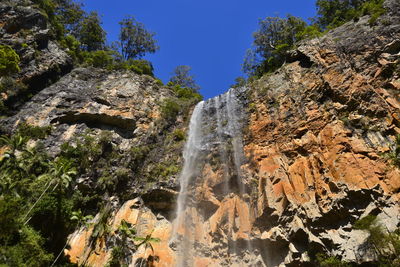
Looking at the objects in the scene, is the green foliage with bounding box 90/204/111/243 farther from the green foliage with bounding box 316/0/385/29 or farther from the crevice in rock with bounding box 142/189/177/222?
the green foliage with bounding box 316/0/385/29

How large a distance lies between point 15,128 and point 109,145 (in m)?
8.09

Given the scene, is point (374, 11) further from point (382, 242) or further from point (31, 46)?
point (31, 46)

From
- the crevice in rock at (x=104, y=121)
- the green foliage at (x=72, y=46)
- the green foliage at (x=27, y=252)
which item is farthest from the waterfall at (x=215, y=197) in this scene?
the green foliage at (x=72, y=46)

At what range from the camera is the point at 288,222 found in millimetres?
18281

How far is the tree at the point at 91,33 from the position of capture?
46594mm

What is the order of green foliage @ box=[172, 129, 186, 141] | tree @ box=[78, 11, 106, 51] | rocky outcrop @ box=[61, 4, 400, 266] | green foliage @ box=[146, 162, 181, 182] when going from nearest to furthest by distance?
rocky outcrop @ box=[61, 4, 400, 266], green foliage @ box=[146, 162, 181, 182], green foliage @ box=[172, 129, 186, 141], tree @ box=[78, 11, 106, 51]

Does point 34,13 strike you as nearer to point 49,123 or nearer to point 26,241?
point 49,123

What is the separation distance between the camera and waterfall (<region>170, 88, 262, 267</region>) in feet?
65.7

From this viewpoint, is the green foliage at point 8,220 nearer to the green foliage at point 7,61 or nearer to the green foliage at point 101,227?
the green foliage at point 101,227

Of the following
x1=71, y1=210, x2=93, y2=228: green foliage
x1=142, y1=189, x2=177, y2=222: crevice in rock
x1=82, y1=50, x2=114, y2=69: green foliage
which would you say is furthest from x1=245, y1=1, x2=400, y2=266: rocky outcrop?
x1=82, y1=50, x2=114, y2=69: green foliage

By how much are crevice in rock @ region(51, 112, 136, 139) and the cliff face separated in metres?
0.10

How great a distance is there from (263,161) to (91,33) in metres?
35.6

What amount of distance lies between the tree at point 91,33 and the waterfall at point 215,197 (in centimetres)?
2667

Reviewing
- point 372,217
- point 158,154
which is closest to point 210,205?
Result: point 158,154
